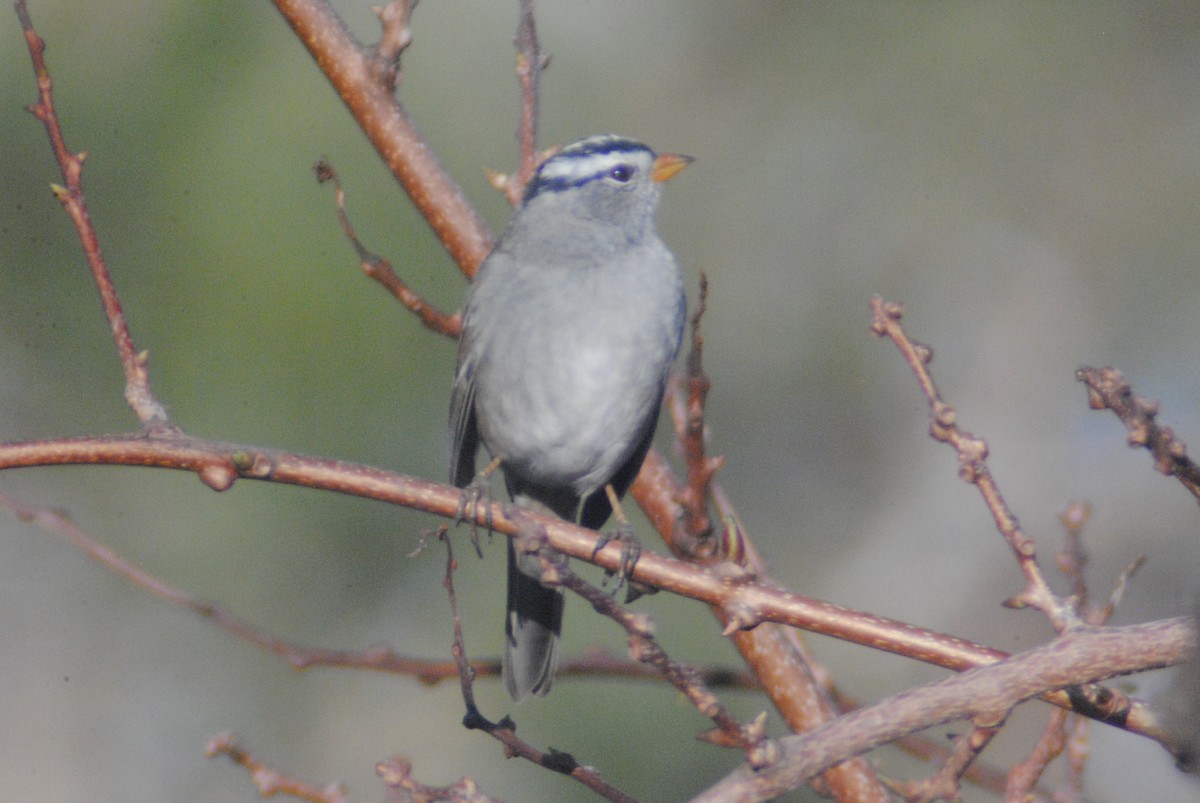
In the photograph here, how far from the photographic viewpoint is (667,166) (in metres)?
3.07

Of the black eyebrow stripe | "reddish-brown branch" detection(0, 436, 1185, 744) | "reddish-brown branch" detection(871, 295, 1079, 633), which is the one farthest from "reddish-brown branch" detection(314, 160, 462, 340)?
"reddish-brown branch" detection(871, 295, 1079, 633)

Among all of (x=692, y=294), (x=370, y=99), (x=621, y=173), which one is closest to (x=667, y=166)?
(x=621, y=173)

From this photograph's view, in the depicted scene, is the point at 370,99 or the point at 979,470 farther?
the point at 370,99

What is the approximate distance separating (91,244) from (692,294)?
14.4 feet

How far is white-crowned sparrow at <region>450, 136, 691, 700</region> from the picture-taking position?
268 cm

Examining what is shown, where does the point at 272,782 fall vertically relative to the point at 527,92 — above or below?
below

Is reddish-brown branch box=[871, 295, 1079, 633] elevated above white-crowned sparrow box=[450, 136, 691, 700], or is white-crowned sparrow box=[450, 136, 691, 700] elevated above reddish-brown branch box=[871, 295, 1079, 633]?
white-crowned sparrow box=[450, 136, 691, 700]

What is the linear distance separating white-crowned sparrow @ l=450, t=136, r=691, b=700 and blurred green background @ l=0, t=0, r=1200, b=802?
917mm

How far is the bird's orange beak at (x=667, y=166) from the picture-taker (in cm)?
306

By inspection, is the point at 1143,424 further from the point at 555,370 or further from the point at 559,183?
the point at 559,183

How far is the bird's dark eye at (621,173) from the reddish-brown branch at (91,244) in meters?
1.66

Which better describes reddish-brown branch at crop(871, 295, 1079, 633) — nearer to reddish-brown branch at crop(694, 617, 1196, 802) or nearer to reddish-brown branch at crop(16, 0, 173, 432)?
reddish-brown branch at crop(694, 617, 1196, 802)

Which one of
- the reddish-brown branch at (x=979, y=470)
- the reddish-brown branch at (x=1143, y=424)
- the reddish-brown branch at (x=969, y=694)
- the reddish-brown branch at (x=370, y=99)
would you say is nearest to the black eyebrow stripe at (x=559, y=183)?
the reddish-brown branch at (x=370, y=99)

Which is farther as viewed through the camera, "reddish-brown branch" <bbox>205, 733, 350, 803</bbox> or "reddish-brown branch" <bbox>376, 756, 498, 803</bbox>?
"reddish-brown branch" <bbox>205, 733, 350, 803</bbox>
